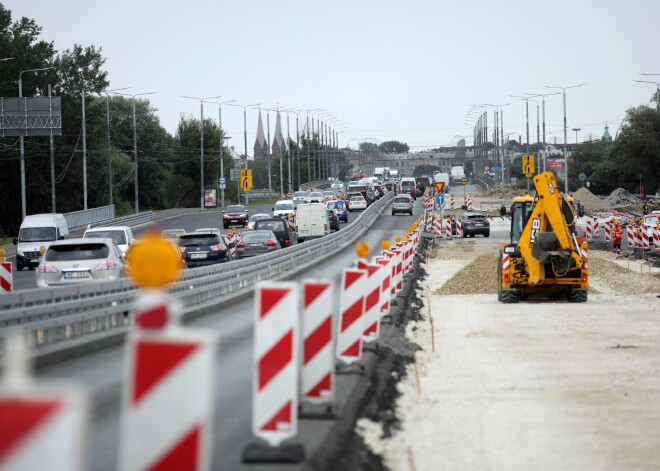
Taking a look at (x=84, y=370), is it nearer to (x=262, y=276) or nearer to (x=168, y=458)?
(x=168, y=458)

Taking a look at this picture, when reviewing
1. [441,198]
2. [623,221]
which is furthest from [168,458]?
[623,221]

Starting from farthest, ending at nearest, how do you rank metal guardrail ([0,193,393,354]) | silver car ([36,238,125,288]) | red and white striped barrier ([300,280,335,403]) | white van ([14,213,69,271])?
white van ([14,213,69,271])
silver car ([36,238,125,288])
metal guardrail ([0,193,393,354])
red and white striped barrier ([300,280,335,403])

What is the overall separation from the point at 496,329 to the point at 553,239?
506 cm

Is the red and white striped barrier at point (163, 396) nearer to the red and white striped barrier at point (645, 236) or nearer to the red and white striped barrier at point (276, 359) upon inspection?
the red and white striped barrier at point (276, 359)

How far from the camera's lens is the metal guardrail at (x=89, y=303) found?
15109 millimetres

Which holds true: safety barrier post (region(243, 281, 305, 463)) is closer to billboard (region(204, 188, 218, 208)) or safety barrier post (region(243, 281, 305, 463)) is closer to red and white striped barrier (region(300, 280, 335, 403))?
red and white striped barrier (region(300, 280, 335, 403))

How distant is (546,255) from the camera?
84.8 ft

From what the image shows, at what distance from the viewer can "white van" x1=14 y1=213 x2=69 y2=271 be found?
45469 millimetres

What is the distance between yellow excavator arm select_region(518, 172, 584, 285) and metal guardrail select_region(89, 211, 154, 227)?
2015 inches

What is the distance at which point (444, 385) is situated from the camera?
14062 mm

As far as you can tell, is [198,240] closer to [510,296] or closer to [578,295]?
[510,296]

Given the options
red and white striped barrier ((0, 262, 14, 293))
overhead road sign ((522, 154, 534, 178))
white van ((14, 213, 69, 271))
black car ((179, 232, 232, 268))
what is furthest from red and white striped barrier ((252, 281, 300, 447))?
overhead road sign ((522, 154, 534, 178))

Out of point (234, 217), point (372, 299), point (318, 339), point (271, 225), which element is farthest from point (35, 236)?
point (318, 339)

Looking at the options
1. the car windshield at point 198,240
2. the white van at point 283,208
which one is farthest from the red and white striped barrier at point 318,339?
the white van at point 283,208
